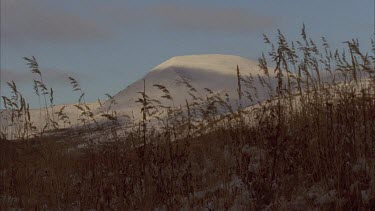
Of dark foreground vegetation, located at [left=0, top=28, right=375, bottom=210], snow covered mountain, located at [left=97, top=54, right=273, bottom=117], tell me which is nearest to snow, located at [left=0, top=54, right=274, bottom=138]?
snow covered mountain, located at [left=97, top=54, right=273, bottom=117]

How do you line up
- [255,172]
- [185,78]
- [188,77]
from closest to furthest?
1. [255,172]
2. [185,78]
3. [188,77]

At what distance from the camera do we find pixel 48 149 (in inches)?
294

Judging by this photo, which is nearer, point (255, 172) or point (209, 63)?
point (255, 172)

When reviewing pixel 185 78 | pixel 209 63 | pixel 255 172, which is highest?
pixel 209 63

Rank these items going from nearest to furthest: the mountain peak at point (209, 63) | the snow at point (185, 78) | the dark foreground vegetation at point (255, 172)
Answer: the dark foreground vegetation at point (255, 172), the snow at point (185, 78), the mountain peak at point (209, 63)

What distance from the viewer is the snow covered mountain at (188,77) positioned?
59.9ft

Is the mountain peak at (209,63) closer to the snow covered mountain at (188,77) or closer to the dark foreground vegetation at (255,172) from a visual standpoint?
the snow covered mountain at (188,77)

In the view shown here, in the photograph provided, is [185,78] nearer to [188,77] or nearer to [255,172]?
[188,77]

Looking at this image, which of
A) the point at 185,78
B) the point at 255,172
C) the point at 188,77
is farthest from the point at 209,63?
the point at 255,172

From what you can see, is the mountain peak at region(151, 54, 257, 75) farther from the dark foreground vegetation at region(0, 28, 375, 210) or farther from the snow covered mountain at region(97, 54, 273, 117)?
the dark foreground vegetation at region(0, 28, 375, 210)

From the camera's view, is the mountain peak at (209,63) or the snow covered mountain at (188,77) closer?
the snow covered mountain at (188,77)

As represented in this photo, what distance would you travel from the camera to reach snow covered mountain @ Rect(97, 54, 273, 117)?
59.9ft

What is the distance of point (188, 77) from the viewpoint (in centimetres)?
1864

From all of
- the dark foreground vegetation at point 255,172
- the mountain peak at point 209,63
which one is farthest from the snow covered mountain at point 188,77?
the dark foreground vegetation at point 255,172
